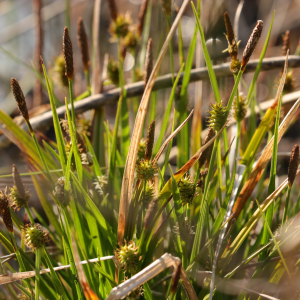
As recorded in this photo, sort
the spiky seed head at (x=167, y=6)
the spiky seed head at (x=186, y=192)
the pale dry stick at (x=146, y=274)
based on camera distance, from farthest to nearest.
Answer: the spiky seed head at (x=167, y=6) < the spiky seed head at (x=186, y=192) < the pale dry stick at (x=146, y=274)

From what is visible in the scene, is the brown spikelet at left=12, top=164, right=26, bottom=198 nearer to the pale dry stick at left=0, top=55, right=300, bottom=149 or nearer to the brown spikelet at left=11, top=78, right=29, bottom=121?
the brown spikelet at left=11, top=78, right=29, bottom=121

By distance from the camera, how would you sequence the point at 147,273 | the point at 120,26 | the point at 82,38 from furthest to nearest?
the point at 120,26, the point at 82,38, the point at 147,273

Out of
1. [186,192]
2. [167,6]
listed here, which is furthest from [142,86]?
[186,192]

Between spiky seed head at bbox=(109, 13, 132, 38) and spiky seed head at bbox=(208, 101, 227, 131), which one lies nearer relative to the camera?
spiky seed head at bbox=(208, 101, 227, 131)

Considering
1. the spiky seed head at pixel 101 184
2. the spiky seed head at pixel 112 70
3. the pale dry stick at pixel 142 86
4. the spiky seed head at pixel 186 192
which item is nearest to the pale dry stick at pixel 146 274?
the spiky seed head at pixel 186 192

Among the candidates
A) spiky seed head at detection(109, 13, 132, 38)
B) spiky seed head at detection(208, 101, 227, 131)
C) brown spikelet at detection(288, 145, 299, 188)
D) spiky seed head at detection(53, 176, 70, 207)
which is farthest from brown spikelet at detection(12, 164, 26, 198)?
spiky seed head at detection(109, 13, 132, 38)

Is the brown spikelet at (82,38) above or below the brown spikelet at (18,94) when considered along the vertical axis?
above

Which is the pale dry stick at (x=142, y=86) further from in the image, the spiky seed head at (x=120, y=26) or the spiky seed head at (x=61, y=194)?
the spiky seed head at (x=61, y=194)

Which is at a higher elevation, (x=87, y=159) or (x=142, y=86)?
(x=142, y=86)

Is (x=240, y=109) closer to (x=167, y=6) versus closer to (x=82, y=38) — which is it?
(x=167, y=6)
